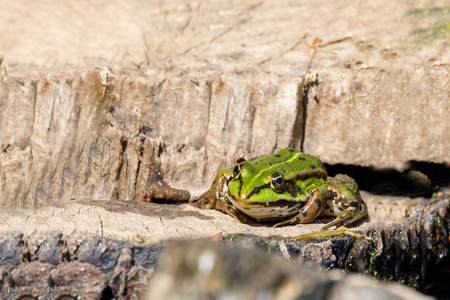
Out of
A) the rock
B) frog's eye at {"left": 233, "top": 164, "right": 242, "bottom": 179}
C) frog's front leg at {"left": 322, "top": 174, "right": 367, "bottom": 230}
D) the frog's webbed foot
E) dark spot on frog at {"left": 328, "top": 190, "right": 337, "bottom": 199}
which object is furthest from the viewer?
dark spot on frog at {"left": 328, "top": 190, "right": 337, "bottom": 199}

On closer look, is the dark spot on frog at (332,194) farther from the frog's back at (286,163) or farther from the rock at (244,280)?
the rock at (244,280)

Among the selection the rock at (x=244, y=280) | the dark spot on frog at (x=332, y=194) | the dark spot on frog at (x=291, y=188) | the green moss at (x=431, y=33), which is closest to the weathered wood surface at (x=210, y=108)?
the green moss at (x=431, y=33)

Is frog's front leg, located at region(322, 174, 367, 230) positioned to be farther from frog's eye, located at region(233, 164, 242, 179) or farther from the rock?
the rock

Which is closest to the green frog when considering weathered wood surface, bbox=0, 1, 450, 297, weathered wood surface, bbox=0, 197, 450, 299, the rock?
weathered wood surface, bbox=0, 1, 450, 297

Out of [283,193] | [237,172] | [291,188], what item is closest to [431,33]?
[291,188]

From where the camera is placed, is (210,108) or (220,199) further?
(210,108)

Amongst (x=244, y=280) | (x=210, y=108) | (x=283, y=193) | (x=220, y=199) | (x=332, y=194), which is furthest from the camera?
(x=210, y=108)

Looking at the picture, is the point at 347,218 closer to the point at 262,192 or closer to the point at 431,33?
the point at 262,192
